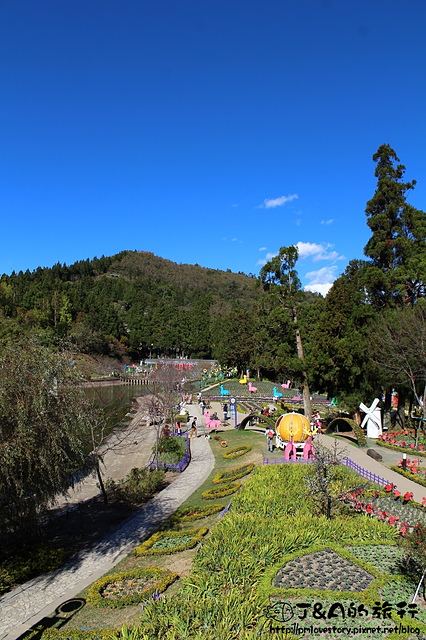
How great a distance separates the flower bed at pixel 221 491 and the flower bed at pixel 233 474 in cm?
72

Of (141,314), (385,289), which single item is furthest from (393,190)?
(141,314)

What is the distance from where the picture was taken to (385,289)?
25125 mm

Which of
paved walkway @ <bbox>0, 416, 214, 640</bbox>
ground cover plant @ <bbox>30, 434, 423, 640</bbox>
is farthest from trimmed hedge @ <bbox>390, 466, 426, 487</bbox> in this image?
paved walkway @ <bbox>0, 416, 214, 640</bbox>

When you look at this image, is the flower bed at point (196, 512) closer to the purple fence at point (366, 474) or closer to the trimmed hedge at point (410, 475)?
the purple fence at point (366, 474)

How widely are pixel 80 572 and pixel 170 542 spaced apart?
2.53m

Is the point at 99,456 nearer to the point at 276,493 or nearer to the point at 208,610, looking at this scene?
the point at 276,493

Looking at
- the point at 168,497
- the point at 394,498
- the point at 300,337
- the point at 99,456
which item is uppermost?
the point at 300,337

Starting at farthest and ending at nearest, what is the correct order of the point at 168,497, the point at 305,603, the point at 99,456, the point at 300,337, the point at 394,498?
the point at 300,337, the point at 168,497, the point at 99,456, the point at 394,498, the point at 305,603

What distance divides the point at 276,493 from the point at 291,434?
5.71 metres

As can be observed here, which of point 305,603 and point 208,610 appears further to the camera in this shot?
point 305,603

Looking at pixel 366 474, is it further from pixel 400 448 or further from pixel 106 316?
pixel 106 316

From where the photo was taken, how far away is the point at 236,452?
2278 cm

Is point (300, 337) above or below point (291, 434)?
above

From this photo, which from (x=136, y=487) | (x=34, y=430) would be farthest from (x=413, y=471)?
(x=34, y=430)
